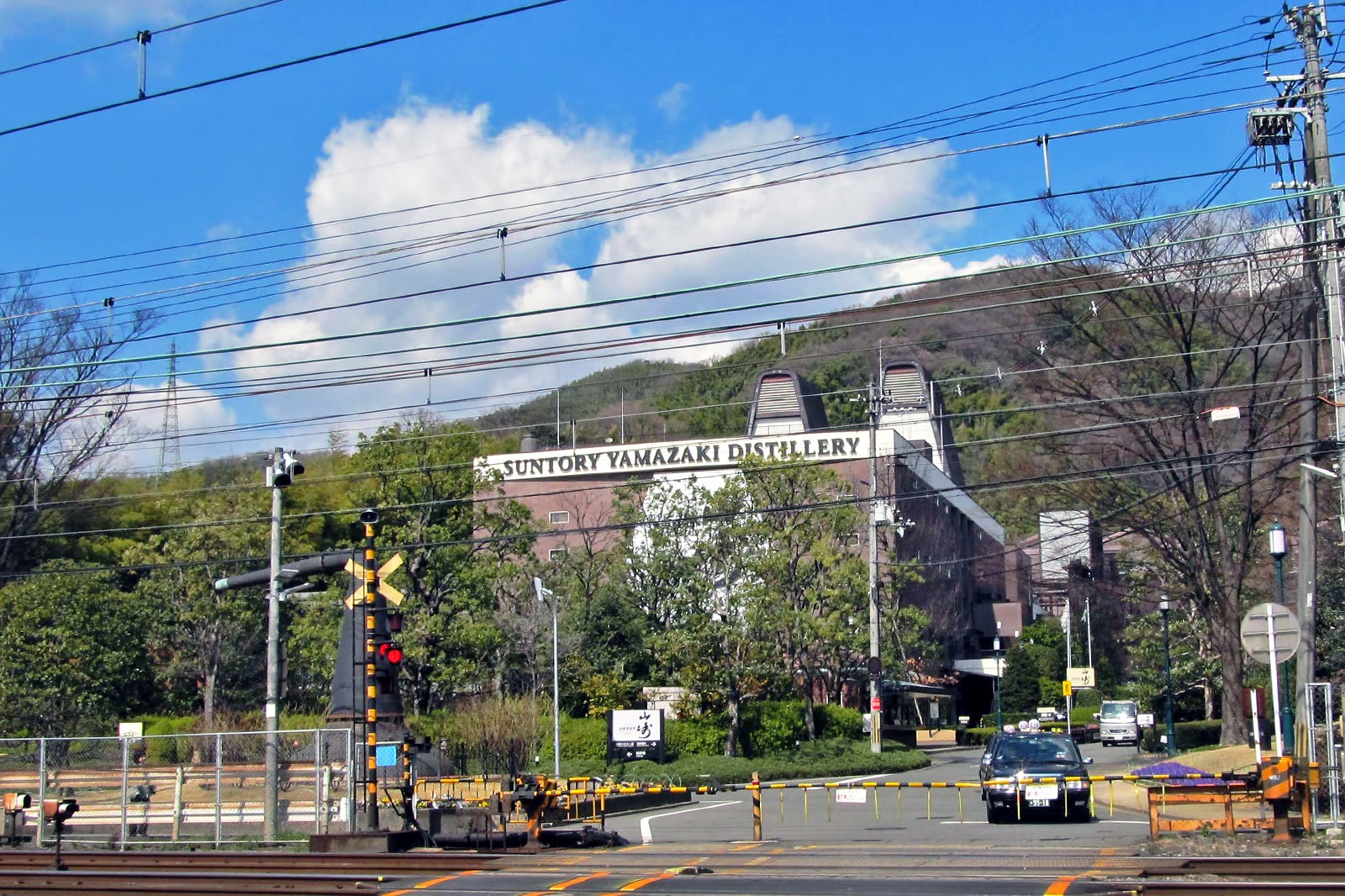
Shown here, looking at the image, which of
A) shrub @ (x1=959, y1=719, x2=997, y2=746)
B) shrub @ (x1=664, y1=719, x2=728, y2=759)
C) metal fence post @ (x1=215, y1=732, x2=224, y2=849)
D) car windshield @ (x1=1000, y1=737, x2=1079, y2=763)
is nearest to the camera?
metal fence post @ (x1=215, y1=732, x2=224, y2=849)

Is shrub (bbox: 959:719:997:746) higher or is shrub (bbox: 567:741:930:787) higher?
shrub (bbox: 567:741:930:787)

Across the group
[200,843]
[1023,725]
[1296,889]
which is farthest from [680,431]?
[1296,889]

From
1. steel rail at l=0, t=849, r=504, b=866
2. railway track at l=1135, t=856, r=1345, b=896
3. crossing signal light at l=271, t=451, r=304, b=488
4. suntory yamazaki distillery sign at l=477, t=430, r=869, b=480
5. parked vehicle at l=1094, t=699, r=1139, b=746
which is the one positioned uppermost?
suntory yamazaki distillery sign at l=477, t=430, r=869, b=480

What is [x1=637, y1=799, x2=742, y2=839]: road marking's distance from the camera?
71.6ft

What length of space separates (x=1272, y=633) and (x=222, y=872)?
14.6 meters

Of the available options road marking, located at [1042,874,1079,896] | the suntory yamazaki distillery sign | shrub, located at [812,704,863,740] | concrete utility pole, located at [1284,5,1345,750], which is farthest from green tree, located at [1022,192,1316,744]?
the suntory yamazaki distillery sign

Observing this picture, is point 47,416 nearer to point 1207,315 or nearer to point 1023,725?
point 1023,725

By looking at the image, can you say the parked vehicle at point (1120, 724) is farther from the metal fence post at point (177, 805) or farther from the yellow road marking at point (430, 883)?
the yellow road marking at point (430, 883)

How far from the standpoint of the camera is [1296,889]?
40.5 feet

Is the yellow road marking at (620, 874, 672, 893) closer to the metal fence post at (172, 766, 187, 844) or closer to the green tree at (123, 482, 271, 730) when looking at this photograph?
the metal fence post at (172, 766, 187, 844)

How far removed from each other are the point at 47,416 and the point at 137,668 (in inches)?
406

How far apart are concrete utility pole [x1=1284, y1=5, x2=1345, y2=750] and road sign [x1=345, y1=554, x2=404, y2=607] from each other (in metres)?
14.7

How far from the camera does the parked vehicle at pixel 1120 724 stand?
186ft

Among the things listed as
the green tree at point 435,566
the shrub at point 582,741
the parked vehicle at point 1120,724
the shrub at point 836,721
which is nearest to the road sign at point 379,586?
the green tree at point 435,566
